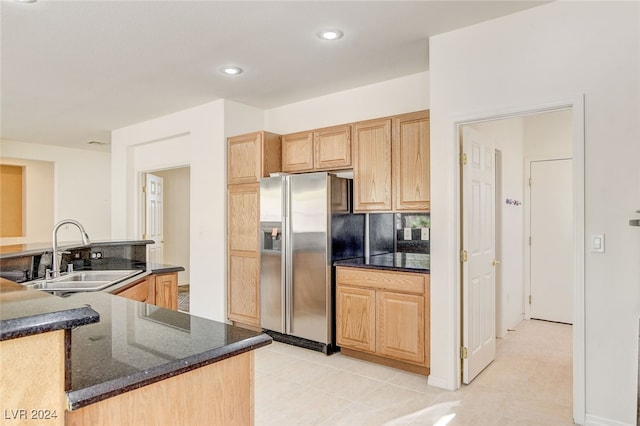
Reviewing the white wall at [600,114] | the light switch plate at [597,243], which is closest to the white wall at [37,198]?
the white wall at [600,114]

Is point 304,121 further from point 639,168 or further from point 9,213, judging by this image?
point 9,213

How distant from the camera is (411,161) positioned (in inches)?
136

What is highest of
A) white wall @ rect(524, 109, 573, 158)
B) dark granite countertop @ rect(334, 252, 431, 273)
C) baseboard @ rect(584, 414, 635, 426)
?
white wall @ rect(524, 109, 573, 158)

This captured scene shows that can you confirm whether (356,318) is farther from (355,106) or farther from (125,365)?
(125,365)

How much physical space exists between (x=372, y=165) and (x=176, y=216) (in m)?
5.08

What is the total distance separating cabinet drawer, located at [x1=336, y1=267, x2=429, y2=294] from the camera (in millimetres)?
3170

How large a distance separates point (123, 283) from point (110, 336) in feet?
5.12

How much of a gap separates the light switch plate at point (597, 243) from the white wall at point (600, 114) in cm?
2

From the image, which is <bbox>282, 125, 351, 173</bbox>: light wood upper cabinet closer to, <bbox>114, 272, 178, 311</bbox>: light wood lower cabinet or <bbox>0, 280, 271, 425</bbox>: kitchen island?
<bbox>114, 272, 178, 311</bbox>: light wood lower cabinet

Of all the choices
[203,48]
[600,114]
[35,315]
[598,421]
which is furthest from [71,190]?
[598,421]

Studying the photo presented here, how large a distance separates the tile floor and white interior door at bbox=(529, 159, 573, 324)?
3.63 ft

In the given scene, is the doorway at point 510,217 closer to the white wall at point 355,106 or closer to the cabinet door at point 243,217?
the white wall at point 355,106

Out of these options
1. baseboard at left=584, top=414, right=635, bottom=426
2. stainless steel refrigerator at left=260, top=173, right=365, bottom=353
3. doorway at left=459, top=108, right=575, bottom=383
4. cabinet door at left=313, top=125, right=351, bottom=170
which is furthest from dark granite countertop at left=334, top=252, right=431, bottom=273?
baseboard at left=584, top=414, right=635, bottom=426

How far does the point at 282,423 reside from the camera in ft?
8.10
